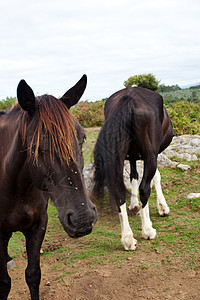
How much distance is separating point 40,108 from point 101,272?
232 cm

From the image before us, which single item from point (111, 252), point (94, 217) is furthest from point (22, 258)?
point (94, 217)

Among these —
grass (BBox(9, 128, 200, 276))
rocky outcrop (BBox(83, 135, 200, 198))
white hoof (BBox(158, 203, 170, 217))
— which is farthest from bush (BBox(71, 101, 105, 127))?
white hoof (BBox(158, 203, 170, 217))

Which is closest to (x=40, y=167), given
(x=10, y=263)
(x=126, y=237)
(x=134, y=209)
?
(x=126, y=237)

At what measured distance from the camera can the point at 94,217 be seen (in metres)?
1.75

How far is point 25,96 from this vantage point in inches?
75.4

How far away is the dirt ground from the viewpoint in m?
2.93

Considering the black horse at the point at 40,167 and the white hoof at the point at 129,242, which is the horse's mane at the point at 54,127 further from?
the white hoof at the point at 129,242

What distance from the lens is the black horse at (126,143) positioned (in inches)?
156

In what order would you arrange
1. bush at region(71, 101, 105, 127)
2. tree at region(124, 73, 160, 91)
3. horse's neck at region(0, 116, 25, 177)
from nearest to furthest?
1. horse's neck at region(0, 116, 25, 177)
2. bush at region(71, 101, 105, 127)
3. tree at region(124, 73, 160, 91)

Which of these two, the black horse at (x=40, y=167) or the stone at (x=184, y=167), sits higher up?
the black horse at (x=40, y=167)

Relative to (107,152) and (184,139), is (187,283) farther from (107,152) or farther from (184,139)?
(184,139)

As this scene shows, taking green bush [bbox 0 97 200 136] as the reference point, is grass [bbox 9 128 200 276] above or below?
below

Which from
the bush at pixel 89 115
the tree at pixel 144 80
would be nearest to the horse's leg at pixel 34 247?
the bush at pixel 89 115

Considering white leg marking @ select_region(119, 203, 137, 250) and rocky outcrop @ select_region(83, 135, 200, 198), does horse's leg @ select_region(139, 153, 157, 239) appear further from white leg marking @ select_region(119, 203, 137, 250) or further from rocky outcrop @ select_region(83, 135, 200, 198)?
rocky outcrop @ select_region(83, 135, 200, 198)
